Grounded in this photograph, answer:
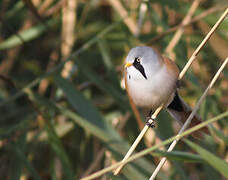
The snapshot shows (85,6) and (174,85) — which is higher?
(85,6)

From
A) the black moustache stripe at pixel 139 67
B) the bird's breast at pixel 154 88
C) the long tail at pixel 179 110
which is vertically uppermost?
the black moustache stripe at pixel 139 67

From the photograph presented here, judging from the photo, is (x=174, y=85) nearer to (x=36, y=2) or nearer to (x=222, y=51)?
(x=222, y=51)

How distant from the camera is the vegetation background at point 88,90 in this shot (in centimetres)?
237

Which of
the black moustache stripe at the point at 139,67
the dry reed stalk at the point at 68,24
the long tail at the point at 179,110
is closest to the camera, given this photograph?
the black moustache stripe at the point at 139,67

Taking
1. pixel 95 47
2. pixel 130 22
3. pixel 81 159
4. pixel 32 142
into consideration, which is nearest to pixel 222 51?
pixel 130 22

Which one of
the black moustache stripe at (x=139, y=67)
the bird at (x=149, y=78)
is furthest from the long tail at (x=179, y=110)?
the black moustache stripe at (x=139, y=67)

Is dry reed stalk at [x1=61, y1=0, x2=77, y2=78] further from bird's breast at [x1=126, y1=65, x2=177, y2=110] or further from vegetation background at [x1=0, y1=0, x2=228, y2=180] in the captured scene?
bird's breast at [x1=126, y1=65, x2=177, y2=110]

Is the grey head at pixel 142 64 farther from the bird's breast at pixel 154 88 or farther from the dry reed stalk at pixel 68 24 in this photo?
the dry reed stalk at pixel 68 24

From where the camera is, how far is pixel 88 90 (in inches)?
120

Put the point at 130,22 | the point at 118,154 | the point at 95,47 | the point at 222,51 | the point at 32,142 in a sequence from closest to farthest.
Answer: the point at 118,154 → the point at 32,142 → the point at 130,22 → the point at 222,51 → the point at 95,47

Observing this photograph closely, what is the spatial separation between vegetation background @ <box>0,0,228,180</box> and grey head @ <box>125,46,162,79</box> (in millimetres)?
443

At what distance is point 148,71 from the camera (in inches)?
71.1

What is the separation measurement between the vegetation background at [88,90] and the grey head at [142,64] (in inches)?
17.4

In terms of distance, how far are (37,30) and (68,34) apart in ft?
1.21
